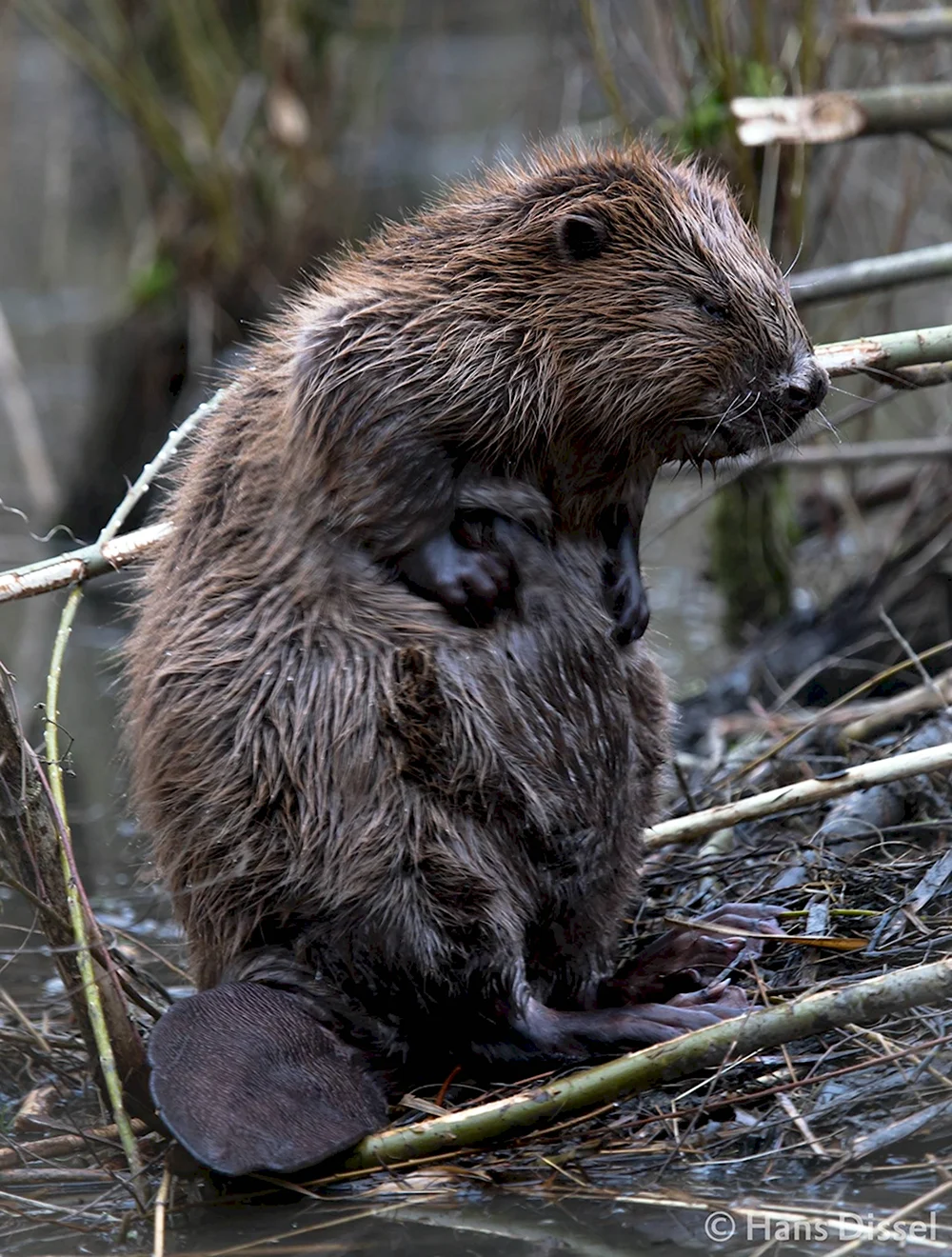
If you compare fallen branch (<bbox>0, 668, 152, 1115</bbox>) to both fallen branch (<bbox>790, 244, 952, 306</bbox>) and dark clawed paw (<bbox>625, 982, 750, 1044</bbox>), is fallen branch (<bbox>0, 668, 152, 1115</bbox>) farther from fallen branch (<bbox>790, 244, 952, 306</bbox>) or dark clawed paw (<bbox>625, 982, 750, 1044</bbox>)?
fallen branch (<bbox>790, 244, 952, 306</bbox>)

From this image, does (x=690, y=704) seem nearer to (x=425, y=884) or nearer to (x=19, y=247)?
(x=425, y=884)

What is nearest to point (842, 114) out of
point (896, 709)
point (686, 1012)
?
point (896, 709)

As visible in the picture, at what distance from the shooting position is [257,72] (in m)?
8.23

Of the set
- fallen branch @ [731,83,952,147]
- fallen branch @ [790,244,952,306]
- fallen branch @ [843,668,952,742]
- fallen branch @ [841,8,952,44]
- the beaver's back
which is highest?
fallen branch @ [841,8,952,44]

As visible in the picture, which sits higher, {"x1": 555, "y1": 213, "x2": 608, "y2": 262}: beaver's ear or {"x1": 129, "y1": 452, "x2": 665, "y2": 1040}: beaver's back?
{"x1": 555, "y1": 213, "x2": 608, "y2": 262}: beaver's ear

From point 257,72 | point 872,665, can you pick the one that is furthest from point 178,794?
point 257,72

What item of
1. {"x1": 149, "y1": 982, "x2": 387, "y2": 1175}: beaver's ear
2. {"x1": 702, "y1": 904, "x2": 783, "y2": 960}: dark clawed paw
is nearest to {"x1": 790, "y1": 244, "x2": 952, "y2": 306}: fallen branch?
{"x1": 702, "y1": 904, "x2": 783, "y2": 960}: dark clawed paw

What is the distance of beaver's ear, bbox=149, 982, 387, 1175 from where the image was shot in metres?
2.30

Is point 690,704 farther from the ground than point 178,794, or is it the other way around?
point 178,794

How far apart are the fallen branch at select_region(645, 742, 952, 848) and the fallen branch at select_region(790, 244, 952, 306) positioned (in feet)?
3.90

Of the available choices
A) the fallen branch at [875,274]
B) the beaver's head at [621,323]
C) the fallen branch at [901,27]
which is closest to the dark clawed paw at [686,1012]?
the beaver's head at [621,323]

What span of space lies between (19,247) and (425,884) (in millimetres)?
10349

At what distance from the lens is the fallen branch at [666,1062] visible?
2324 mm

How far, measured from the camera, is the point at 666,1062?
2.41m
